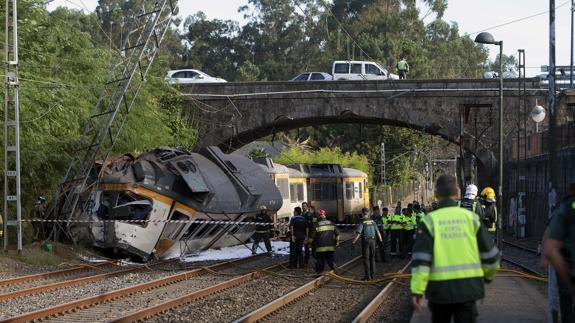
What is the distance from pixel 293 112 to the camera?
139ft

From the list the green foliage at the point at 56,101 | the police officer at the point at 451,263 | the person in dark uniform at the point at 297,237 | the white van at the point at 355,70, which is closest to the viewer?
the police officer at the point at 451,263

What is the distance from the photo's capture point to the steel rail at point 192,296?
13.1 m

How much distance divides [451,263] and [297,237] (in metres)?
15.3

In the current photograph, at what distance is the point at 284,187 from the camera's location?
3672 cm

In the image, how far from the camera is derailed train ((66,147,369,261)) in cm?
2286

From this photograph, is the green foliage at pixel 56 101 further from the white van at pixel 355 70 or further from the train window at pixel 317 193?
the white van at pixel 355 70

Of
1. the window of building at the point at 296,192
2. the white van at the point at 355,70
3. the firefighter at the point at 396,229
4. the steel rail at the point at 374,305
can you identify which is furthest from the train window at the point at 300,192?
the steel rail at the point at 374,305

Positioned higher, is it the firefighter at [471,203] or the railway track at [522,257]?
the firefighter at [471,203]

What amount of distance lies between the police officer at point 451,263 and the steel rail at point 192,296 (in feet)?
21.3

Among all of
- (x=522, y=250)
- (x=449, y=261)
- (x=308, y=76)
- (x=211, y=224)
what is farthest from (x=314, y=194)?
(x=449, y=261)

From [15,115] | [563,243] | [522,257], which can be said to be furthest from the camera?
[522,257]

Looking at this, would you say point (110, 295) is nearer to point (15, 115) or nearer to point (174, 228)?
point (174, 228)

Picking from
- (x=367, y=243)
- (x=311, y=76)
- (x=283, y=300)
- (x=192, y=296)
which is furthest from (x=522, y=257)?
(x=311, y=76)

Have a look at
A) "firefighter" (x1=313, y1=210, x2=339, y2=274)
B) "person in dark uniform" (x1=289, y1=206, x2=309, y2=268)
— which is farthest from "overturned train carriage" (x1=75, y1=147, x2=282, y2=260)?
"firefighter" (x1=313, y1=210, x2=339, y2=274)
